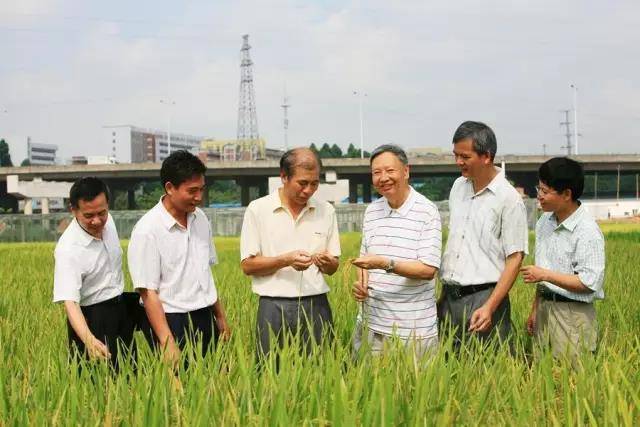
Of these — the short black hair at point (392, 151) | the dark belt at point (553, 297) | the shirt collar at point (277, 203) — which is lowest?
the dark belt at point (553, 297)

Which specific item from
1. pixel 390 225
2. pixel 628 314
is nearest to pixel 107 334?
pixel 390 225

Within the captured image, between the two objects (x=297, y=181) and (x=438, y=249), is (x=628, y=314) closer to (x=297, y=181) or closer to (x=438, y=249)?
(x=438, y=249)

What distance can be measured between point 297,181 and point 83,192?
2.50 feet

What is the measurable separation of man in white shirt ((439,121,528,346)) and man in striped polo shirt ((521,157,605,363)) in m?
0.11

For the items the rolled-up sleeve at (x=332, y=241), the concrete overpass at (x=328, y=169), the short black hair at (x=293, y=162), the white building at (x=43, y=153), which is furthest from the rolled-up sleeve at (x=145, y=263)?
the white building at (x=43, y=153)

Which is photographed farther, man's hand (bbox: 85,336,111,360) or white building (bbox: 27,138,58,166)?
white building (bbox: 27,138,58,166)

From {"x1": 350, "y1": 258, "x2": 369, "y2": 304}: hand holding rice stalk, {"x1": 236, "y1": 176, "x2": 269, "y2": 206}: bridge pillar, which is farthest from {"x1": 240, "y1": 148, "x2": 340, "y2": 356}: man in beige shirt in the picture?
{"x1": 236, "y1": 176, "x2": 269, "y2": 206}: bridge pillar

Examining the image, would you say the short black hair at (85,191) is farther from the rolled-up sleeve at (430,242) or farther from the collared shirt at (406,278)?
the rolled-up sleeve at (430,242)

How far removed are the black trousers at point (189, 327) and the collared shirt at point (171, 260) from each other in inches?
1.6

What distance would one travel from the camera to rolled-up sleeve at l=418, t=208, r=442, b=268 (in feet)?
9.93

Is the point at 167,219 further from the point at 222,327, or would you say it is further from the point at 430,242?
the point at 430,242

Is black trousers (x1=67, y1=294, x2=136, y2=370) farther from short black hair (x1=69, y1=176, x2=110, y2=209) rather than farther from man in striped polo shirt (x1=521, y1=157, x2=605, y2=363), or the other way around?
man in striped polo shirt (x1=521, y1=157, x2=605, y2=363)

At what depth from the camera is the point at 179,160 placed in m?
2.91

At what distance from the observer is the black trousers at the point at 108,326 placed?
116 inches
